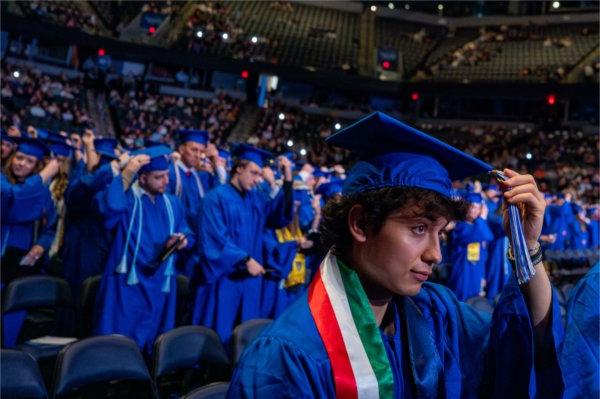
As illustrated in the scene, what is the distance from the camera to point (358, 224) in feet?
4.68

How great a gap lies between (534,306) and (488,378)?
0.26 metres

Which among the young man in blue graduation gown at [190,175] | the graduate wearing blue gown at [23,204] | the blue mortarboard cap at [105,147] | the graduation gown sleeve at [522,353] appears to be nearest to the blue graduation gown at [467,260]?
the young man in blue graduation gown at [190,175]

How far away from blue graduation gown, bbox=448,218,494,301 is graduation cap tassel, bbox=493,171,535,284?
222 inches

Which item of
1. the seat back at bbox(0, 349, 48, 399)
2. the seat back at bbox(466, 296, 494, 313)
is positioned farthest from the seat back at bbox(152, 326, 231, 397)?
the seat back at bbox(466, 296, 494, 313)

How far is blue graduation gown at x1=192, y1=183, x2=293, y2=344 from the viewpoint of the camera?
433cm

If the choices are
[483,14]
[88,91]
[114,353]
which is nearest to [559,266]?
[114,353]

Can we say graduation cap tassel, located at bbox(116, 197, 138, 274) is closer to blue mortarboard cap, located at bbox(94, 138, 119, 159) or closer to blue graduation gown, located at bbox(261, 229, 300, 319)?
blue graduation gown, located at bbox(261, 229, 300, 319)

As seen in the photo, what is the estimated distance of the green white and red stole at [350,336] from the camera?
4.07 ft

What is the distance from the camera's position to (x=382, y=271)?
1.38 m

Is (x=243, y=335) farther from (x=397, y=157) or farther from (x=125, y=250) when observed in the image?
(x=397, y=157)

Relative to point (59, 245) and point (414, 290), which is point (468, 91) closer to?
point (59, 245)

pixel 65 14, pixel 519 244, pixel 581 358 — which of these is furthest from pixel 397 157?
pixel 65 14

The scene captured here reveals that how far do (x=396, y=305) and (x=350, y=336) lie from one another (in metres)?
0.30

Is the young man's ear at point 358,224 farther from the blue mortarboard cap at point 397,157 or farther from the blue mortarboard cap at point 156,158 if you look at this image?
the blue mortarboard cap at point 156,158
